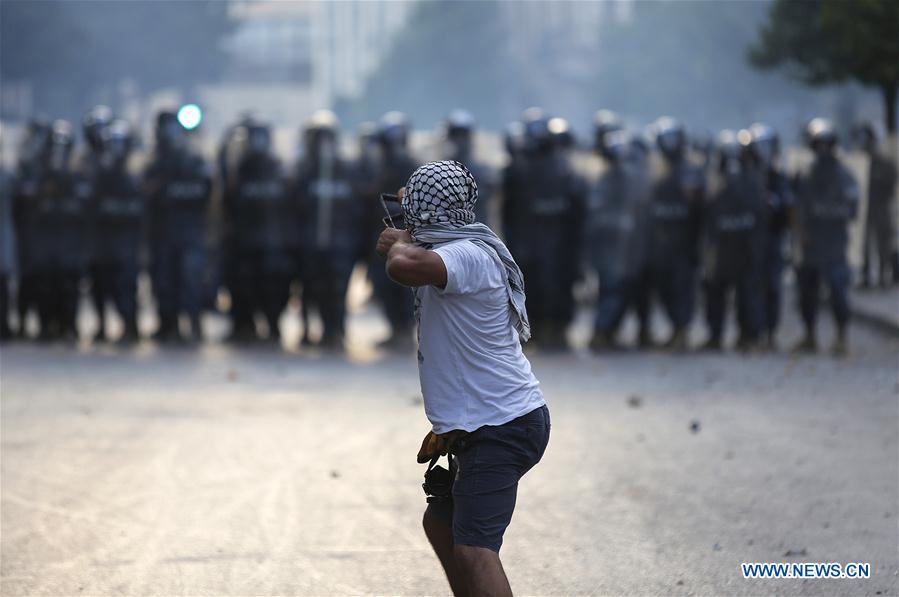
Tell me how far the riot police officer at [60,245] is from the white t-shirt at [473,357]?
10.8 meters

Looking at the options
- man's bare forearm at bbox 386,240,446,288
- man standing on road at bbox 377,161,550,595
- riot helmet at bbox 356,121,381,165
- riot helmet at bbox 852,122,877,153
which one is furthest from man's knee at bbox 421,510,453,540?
riot helmet at bbox 852,122,877,153

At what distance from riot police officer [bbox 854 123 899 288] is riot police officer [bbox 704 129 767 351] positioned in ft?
14.3

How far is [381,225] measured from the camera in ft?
44.3

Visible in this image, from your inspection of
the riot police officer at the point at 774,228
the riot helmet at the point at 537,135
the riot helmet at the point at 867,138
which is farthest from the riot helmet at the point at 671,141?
the riot helmet at the point at 867,138

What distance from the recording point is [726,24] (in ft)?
167

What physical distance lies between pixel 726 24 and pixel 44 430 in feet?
145

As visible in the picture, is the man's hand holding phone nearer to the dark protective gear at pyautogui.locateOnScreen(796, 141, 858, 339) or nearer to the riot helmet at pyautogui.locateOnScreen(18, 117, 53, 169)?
the dark protective gear at pyautogui.locateOnScreen(796, 141, 858, 339)

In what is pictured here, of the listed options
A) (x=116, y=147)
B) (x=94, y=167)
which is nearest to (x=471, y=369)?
(x=116, y=147)

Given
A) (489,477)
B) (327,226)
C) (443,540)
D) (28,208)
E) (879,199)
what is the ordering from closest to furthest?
(489,477), (443,540), (327,226), (28,208), (879,199)

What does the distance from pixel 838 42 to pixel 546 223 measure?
25.6 feet

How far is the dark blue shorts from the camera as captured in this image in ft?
13.6

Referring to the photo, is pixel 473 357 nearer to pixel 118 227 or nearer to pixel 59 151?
pixel 118 227

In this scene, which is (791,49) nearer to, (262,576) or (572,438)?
(572,438)

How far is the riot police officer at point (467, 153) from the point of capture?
13758 millimetres
